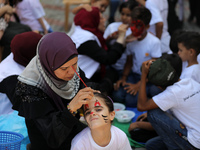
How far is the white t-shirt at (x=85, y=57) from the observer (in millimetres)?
3687

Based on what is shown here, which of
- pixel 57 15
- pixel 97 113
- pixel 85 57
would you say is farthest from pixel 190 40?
pixel 57 15

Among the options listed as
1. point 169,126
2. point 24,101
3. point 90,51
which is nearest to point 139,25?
point 90,51

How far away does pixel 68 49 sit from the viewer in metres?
2.11

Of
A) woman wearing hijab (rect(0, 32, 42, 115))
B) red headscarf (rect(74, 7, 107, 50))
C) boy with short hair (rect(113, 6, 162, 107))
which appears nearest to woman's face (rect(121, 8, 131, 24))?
boy with short hair (rect(113, 6, 162, 107))

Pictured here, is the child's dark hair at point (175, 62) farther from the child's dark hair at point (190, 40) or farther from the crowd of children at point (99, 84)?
the child's dark hair at point (190, 40)

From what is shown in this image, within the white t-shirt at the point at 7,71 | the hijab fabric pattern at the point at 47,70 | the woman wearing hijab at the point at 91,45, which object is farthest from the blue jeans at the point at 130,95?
the hijab fabric pattern at the point at 47,70

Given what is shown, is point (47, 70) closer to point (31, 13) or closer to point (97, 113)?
point (97, 113)

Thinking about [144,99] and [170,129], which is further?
[144,99]

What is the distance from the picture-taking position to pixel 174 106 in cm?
275

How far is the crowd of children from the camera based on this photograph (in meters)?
2.11

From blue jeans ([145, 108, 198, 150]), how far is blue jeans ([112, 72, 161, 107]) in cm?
104

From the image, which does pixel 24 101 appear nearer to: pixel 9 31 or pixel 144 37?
pixel 9 31

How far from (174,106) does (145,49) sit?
4.57ft

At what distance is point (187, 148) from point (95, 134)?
1070mm
